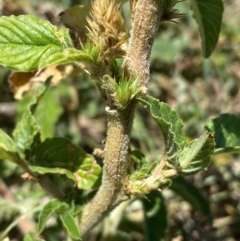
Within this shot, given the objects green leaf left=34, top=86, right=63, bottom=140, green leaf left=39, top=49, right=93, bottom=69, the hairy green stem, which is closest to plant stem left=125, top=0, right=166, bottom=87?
the hairy green stem

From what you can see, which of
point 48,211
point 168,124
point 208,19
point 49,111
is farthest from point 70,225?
point 49,111

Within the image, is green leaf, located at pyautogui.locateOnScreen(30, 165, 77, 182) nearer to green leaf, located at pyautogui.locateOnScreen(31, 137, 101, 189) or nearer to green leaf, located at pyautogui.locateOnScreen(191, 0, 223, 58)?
green leaf, located at pyautogui.locateOnScreen(31, 137, 101, 189)

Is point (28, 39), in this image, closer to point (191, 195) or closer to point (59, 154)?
point (59, 154)

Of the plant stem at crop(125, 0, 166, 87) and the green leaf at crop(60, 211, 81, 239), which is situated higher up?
the plant stem at crop(125, 0, 166, 87)

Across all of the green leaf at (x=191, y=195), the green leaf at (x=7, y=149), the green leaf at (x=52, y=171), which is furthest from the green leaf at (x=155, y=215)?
the green leaf at (x=7, y=149)

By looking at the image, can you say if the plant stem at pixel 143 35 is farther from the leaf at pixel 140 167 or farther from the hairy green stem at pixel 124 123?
the leaf at pixel 140 167

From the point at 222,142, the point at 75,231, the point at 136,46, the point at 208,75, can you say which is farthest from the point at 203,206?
the point at 208,75
